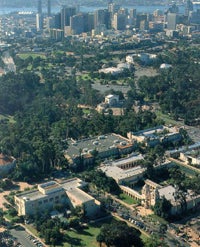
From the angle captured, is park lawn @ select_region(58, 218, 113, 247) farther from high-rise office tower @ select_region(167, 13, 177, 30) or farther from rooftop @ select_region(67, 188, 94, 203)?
high-rise office tower @ select_region(167, 13, 177, 30)

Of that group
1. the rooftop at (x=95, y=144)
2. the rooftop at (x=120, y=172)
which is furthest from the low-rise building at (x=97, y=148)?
the rooftop at (x=120, y=172)

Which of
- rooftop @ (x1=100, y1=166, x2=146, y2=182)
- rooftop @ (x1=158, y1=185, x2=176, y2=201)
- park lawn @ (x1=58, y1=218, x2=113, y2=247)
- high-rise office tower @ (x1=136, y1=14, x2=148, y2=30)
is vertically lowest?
park lawn @ (x1=58, y1=218, x2=113, y2=247)

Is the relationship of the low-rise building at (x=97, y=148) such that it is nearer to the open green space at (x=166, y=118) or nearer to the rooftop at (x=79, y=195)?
the rooftop at (x=79, y=195)

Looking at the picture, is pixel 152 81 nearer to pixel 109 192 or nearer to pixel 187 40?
pixel 109 192

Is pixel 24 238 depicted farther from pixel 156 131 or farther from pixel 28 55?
pixel 28 55

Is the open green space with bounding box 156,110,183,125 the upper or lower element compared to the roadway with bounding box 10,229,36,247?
upper

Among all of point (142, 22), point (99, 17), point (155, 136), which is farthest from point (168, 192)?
point (142, 22)

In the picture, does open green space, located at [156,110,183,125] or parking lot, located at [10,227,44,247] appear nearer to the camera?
parking lot, located at [10,227,44,247]

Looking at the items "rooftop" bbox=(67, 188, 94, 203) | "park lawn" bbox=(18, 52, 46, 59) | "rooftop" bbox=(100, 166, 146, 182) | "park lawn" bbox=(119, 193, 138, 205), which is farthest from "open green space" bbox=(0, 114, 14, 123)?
"park lawn" bbox=(18, 52, 46, 59)
